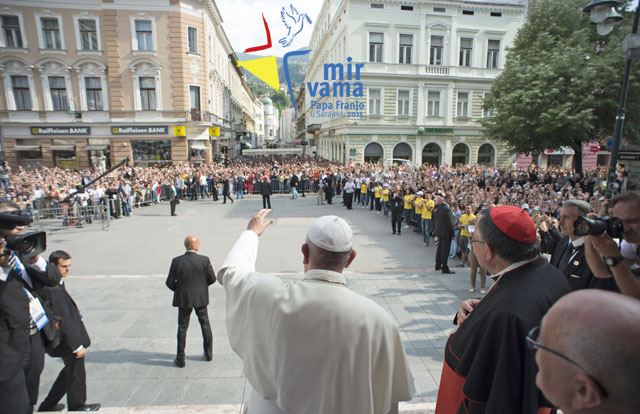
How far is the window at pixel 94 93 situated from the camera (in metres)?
27.4

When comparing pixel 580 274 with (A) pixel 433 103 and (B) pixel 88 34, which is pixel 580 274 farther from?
(B) pixel 88 34

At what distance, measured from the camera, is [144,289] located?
7.67 metres

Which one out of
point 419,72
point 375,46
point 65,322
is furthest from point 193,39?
point 65,322

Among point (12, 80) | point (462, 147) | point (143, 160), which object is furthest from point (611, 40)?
point (12, 80)

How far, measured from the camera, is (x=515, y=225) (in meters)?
2.21

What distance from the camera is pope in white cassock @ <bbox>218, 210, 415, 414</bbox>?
65.7 inches

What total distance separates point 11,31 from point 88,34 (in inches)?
217

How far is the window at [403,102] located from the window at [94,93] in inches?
973

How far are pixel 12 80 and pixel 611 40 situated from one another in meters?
38.8

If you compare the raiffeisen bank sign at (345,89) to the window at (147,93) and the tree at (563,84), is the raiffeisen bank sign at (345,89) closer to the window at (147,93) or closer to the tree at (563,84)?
the tree at (563,84)

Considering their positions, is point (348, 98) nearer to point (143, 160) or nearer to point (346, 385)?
point (143, 160)

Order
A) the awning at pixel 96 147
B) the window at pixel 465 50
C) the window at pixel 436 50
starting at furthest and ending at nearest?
the window at pixel 465 50 < the window at pixel 436 50 < the awning at pixel 96 147

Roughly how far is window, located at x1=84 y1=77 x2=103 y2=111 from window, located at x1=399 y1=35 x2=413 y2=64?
82.1ft

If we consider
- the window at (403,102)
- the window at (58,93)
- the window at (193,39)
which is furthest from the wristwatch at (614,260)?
the window at (58,93)
